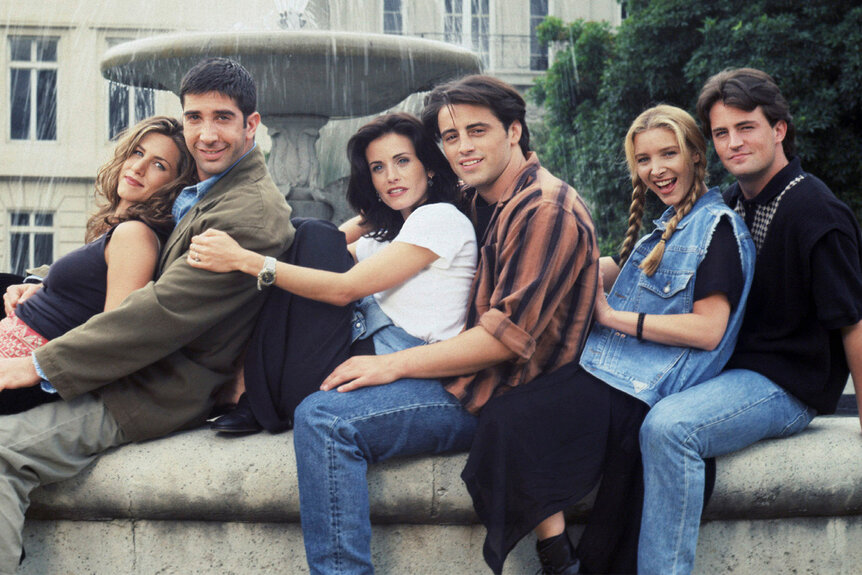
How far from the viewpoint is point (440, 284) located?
113 inches

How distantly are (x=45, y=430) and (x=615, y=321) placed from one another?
1713 mm

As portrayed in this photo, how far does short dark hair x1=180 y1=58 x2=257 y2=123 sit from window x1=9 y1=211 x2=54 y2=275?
2079 cm

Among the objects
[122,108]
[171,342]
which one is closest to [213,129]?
[171,342]

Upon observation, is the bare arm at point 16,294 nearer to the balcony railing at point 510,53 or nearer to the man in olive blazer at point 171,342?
the man in olive blazer at point 171,342

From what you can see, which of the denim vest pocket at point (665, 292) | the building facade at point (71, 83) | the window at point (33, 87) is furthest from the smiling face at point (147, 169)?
the window at point (33, 87)

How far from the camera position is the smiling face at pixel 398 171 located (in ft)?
10.3

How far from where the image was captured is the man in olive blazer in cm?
264

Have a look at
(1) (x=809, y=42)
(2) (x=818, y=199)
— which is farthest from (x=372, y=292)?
(1) (x=809, y=42)

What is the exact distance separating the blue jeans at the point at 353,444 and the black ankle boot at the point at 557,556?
36cm

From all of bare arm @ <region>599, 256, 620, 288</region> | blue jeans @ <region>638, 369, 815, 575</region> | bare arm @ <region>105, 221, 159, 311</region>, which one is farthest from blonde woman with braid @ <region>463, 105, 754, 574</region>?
bare arm @ <region>105, 221, 159, 311</region>

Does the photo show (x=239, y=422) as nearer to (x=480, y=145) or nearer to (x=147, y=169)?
(x=147, y=169)

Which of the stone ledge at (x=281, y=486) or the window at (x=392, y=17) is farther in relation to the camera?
the window at (x=392, y=17)

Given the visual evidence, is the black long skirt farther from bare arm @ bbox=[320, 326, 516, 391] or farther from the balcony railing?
the balcony railing

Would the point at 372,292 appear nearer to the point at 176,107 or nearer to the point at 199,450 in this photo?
the point at 199,450
